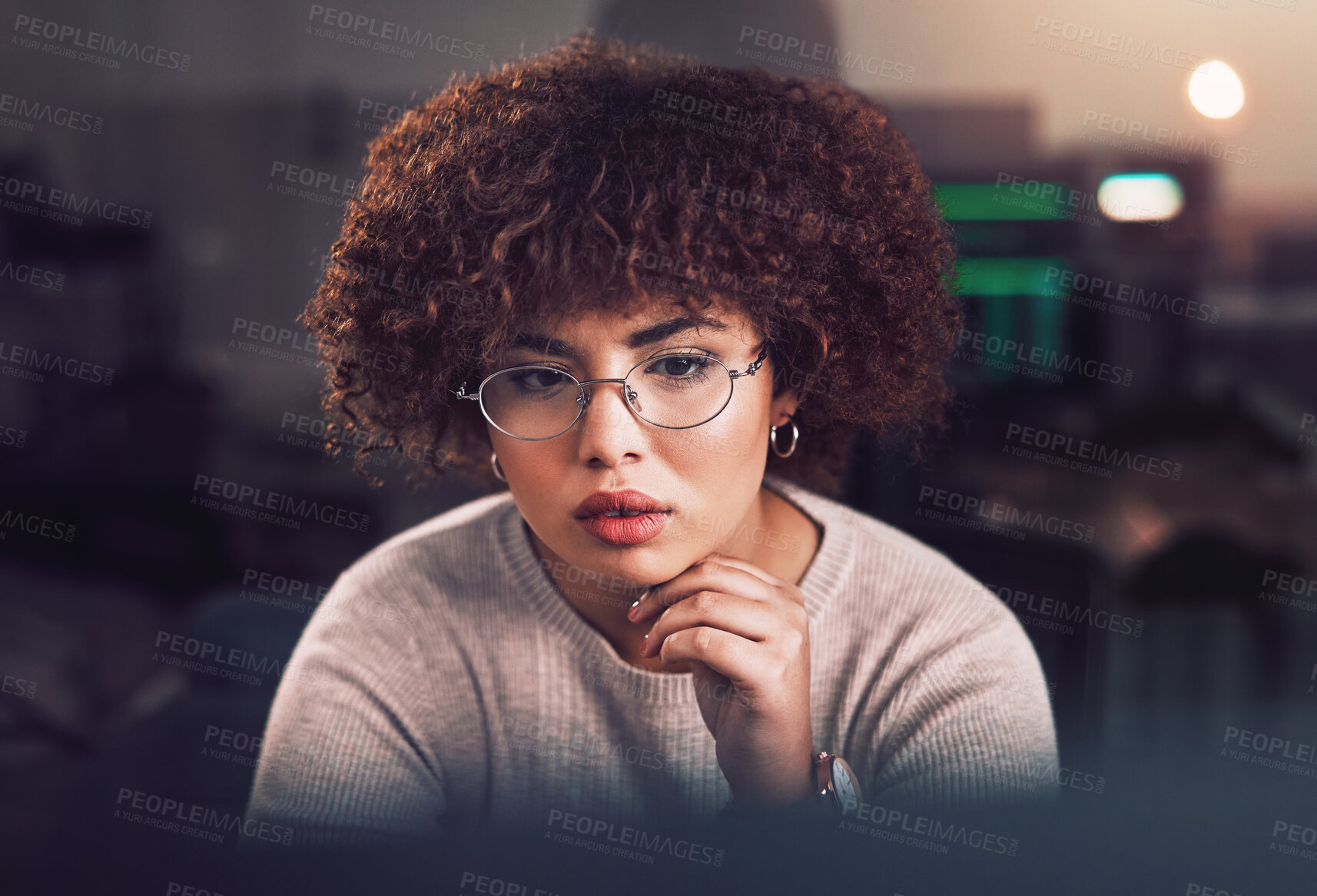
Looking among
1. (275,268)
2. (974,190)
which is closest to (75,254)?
(275,268)

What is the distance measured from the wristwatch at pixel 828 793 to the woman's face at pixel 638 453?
0.90 ft

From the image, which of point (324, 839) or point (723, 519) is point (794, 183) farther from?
point (324, 839)

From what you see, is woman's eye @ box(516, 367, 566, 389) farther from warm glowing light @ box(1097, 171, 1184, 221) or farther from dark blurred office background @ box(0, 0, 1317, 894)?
warm glowing light @ box(1097, 171, 1184, 221)

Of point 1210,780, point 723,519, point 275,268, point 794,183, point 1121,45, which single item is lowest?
point 1210,780

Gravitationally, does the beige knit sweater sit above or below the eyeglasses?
below

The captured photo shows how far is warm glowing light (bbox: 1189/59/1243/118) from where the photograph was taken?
1042 mm

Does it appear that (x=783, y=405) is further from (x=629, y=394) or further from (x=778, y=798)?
(x=778, y=798)

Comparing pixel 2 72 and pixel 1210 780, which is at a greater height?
pixel 2 72

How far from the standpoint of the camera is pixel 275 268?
134 centimetres

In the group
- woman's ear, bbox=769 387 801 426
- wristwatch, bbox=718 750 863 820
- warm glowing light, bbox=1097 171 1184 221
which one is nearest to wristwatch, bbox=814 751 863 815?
wristwatch, bbox=718 750 863 820

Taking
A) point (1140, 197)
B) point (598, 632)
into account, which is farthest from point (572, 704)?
point (1140, 197)

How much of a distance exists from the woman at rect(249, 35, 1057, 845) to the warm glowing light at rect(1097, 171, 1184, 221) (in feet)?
1.22

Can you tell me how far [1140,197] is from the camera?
1.16 metres

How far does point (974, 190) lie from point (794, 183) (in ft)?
1.42
